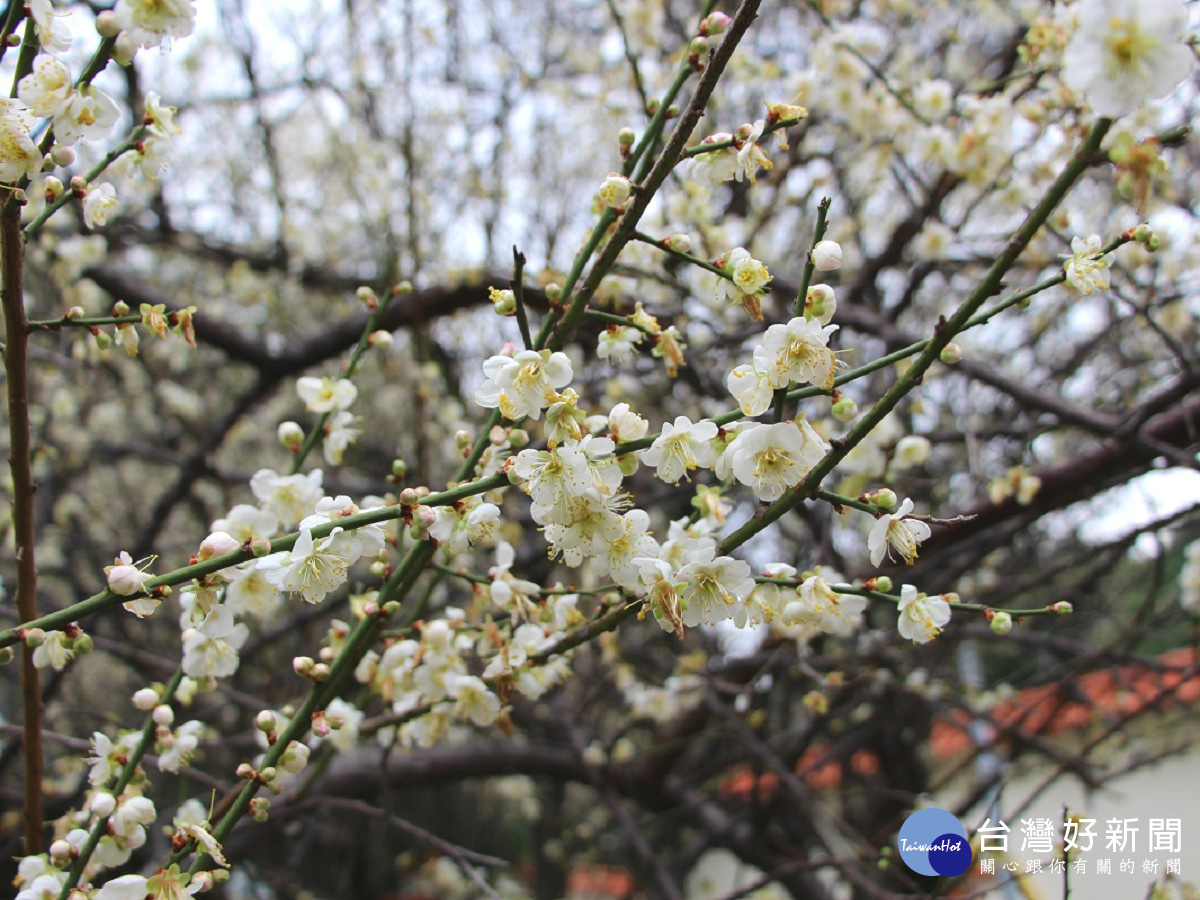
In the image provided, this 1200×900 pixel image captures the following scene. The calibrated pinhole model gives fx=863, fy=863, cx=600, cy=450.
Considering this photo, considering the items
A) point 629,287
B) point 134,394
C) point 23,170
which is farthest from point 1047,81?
point 134,394

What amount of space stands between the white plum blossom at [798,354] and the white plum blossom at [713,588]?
255mm

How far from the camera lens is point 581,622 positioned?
58.9 inches

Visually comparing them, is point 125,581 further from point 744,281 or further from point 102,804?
point 744,281

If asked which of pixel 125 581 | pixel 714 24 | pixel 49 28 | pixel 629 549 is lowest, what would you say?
pixel 125 581

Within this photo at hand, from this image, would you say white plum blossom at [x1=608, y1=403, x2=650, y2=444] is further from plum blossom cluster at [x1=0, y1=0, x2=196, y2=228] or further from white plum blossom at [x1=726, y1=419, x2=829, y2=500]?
plum blossom cluster at [x1=0, y1=0, x2=196, y2=228]

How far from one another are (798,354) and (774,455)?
14cm

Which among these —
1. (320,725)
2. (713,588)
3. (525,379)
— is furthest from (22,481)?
(713,588)

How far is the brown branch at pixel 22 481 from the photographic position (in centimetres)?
131

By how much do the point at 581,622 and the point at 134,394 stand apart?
5254mm

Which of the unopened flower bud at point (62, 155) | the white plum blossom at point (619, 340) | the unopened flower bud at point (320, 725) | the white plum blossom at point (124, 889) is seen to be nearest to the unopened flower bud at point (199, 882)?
the white plum blossom at point (124, 889)

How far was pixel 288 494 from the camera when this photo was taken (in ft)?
5.18

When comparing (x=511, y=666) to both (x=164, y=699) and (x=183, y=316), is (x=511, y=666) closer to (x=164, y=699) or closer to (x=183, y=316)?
(x=164, y=699)

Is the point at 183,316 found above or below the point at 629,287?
below

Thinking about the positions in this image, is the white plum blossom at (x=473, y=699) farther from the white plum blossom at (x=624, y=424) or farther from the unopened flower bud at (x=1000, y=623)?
the unopened flower bud at (x=1000, y=623)
